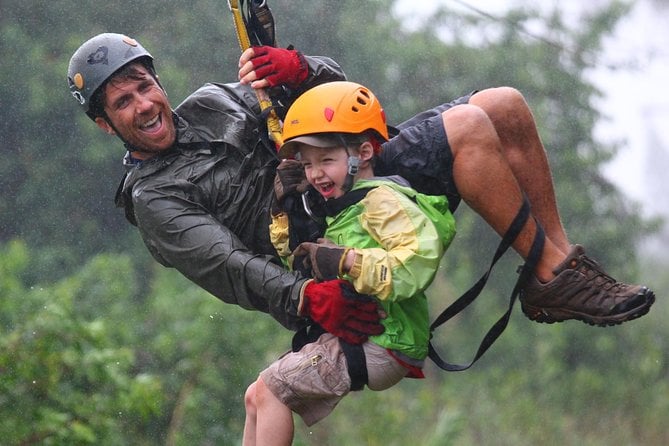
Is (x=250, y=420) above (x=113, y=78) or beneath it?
beneath

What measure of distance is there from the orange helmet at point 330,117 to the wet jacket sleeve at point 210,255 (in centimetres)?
39

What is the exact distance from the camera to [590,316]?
170 inches

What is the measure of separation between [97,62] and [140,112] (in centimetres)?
24

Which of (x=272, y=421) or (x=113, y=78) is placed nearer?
(x=272, y=421)

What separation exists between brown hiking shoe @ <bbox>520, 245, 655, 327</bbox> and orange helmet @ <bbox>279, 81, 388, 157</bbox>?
77cm

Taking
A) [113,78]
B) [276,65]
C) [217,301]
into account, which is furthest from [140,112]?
[217,301]

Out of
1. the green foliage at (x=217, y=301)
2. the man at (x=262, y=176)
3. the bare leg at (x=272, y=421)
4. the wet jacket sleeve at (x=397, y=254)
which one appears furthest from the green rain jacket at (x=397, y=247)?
the green foliage at (x=217, y=301)

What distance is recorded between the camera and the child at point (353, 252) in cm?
385

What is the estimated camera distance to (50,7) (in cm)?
1145

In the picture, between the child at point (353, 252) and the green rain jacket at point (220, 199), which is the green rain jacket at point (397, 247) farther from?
the green rain jacket at point (220, 199)

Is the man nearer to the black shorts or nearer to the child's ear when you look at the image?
the black shorts

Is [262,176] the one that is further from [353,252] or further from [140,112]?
[353,252]

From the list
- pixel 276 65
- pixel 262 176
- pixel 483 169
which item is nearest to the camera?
Result: pixel 483 169

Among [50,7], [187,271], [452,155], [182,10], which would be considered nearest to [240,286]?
[187,271]
